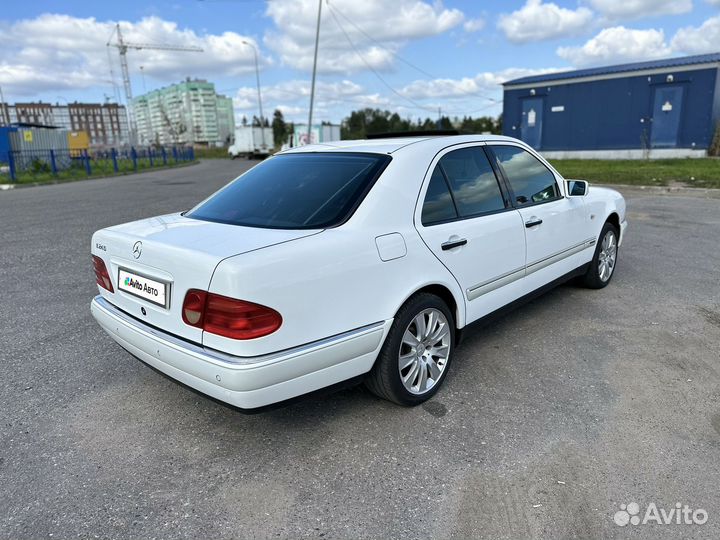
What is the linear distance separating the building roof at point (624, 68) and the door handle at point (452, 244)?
25.2 m

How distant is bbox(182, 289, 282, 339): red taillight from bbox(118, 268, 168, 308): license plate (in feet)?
1.06

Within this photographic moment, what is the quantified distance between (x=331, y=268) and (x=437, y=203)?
3.36 ft

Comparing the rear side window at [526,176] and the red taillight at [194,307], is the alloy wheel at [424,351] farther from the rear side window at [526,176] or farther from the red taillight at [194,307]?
the rear side window at [526,176]

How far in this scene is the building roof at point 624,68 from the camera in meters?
23.1

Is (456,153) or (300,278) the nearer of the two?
(300,278)

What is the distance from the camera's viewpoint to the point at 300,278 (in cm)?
245

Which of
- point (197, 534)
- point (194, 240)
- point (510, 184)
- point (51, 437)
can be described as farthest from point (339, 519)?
point (510, 184)

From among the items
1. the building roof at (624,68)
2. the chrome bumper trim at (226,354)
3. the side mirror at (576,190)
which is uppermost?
the building roof at (624,68)

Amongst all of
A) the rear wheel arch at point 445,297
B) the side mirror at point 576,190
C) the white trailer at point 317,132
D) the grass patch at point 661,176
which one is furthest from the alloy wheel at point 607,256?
the white trailer at point 317,132

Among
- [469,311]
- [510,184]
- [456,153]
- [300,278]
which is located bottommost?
[469,311]

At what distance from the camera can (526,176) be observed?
4.20m

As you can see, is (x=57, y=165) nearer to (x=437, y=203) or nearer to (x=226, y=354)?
(x=437, y=203)

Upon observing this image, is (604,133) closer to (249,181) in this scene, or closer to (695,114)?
(695,114)

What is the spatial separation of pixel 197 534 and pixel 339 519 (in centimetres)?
60
